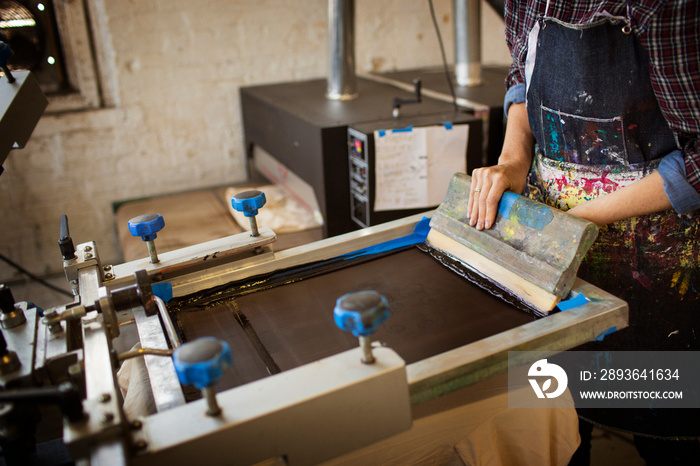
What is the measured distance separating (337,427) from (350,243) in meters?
0.52

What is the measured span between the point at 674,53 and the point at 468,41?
1.37 m

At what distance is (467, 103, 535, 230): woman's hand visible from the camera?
1.02m

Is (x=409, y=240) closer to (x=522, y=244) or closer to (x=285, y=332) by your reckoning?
(x=522, y=244)

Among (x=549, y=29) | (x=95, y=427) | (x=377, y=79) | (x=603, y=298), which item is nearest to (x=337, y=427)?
(x=95, y=427)

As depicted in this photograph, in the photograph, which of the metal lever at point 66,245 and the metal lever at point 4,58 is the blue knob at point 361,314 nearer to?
the metal lever at point 66,245

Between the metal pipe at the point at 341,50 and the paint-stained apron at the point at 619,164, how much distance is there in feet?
3.31

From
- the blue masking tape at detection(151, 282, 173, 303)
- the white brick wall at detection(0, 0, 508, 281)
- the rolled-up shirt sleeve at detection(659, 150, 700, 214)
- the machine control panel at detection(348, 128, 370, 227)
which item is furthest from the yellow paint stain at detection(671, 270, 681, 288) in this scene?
the white brick wall at detection(0, 0, 508, 281)

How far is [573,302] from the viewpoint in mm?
882

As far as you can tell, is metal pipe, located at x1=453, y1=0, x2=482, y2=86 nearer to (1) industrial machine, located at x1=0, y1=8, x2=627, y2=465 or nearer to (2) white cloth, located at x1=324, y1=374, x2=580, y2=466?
(1) industrial machine, located at x1=0, y1=8, x2=627, y2=465

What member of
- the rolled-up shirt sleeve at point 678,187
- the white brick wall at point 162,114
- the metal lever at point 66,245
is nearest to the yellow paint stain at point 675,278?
the rolled-up shirt sleeve at point 678,187

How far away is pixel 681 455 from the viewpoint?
1119 mm

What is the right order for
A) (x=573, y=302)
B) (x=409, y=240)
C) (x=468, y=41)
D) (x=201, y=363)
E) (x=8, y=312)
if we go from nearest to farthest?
Answer: (x=201, y=363) < (x=8, y=312) < (x=573, y=302) < (x=409, y=240) < (x=468, y=41)

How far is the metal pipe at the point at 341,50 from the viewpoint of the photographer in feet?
6.37

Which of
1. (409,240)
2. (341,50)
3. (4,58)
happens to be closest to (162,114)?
(341,50)
